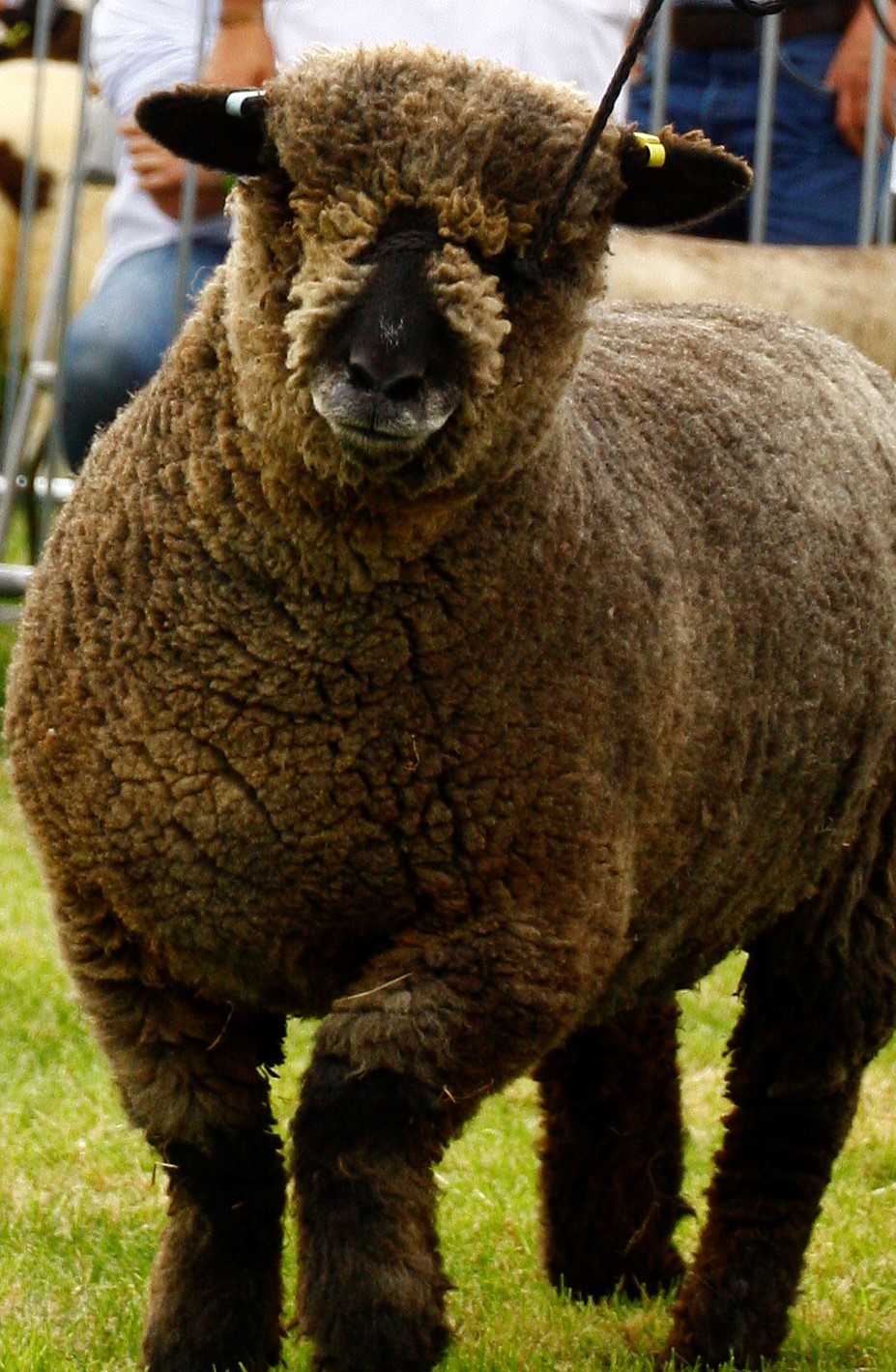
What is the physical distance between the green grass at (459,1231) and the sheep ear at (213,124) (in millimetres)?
1555

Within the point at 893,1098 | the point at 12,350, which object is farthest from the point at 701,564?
the point at 12,350

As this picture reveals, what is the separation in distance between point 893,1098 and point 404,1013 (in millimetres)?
3024

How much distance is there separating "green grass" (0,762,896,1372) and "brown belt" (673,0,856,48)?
11.2ft

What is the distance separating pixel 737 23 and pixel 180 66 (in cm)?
191

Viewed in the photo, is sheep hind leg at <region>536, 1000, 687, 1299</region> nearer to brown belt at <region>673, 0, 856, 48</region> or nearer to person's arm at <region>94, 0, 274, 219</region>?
person's arm at <region>94, 0, 274, 219</region>

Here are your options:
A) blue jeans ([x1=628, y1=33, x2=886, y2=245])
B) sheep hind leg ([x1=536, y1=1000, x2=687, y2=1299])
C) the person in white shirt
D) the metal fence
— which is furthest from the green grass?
blue jeans ([x1=628, y1=33, x2=886, y2=245])

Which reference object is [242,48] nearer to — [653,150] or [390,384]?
[653,150]

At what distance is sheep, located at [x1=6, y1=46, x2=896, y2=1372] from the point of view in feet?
9.98

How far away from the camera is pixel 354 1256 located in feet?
10.1

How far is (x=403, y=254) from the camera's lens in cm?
296

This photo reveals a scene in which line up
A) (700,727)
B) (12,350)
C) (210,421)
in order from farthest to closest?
1. (12,350)
2. (700,727)
3. (210,421)

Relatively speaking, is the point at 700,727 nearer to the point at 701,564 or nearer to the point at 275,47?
the point at 701,564

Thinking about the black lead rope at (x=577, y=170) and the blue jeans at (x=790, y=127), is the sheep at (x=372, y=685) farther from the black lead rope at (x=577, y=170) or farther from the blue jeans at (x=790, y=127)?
the blue jeans at (x=790, y=127)

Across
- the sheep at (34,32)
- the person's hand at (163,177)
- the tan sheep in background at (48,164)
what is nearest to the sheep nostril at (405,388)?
the person's hand at (163,177)
